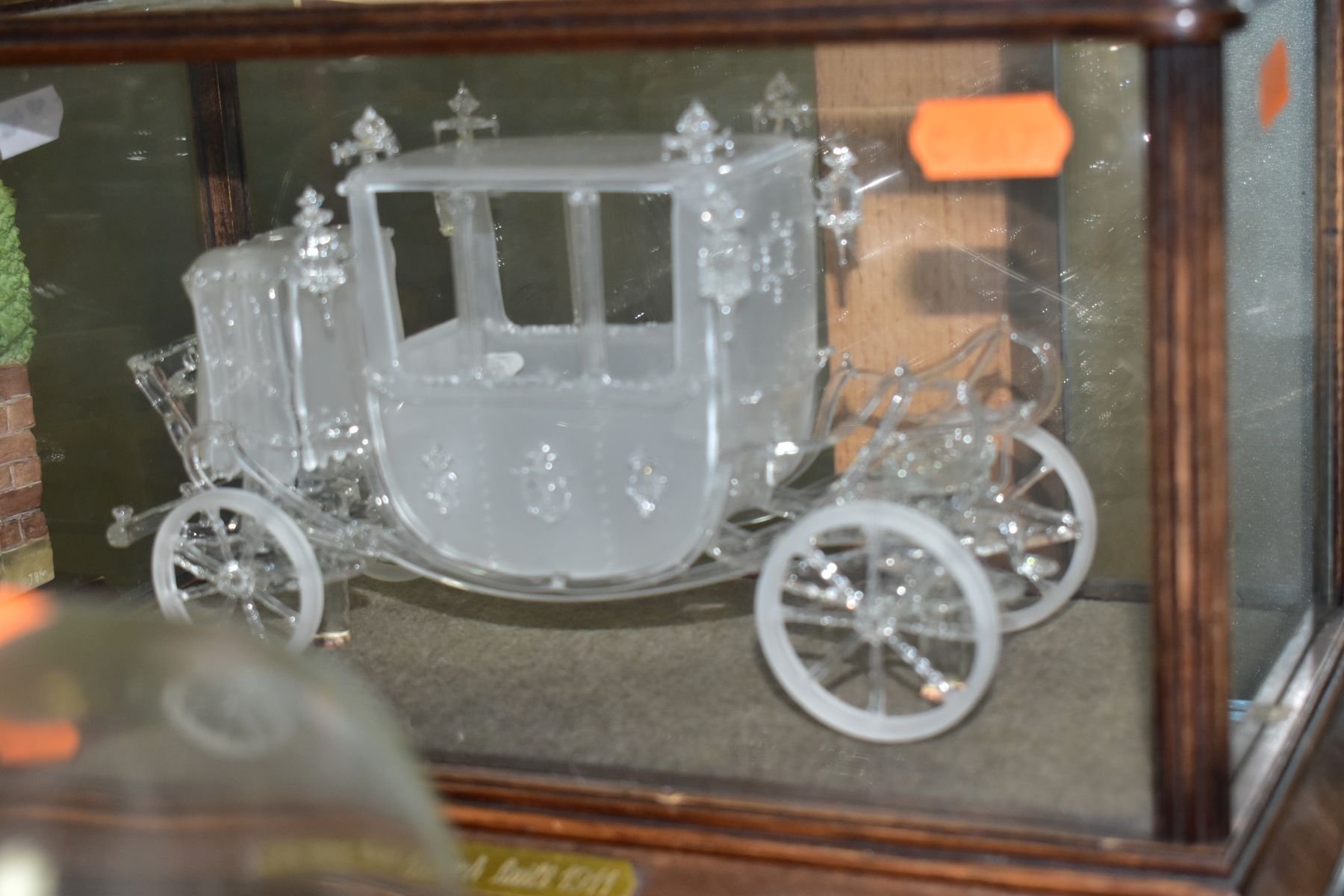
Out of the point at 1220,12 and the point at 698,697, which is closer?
the point at 1220,12

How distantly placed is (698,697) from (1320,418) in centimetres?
69

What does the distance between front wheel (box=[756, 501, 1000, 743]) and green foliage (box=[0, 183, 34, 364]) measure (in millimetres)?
929

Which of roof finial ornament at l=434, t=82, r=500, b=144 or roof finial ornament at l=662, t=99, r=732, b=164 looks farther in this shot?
roof finial ornament at l=434, t=82, r=500, b=144

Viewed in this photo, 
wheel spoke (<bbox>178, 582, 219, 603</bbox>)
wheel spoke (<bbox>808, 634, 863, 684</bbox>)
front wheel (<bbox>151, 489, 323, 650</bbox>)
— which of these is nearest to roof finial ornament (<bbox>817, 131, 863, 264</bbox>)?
wheel spoke (<bbox>808, 634, 863, 684</bbox>)

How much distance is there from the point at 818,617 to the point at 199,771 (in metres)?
0.75

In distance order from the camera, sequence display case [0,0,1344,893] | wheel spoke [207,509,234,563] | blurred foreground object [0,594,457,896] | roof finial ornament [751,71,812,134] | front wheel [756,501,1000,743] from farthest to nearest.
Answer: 1. wheel spoke [207,509,234,563]
2. roof finial ornament [751,71,812,134]
3. front wheel [756,501,1000,743]
4. display case [0,0,1344,893]
5. blurred foreground object [0,594,457,896]

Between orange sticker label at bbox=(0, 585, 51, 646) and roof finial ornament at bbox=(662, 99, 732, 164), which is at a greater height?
roof finial ornament at bbox=(662, 99, 732, 164)

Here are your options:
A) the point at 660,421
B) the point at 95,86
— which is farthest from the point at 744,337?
the point at 95,86

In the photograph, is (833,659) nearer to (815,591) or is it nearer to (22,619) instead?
(815,591)

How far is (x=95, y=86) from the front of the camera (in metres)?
1.60

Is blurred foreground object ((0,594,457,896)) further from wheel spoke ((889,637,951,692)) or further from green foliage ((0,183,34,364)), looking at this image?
green foliage ((0,183,34,364))

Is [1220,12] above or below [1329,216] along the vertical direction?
above

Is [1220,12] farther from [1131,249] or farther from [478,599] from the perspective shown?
[478,599]

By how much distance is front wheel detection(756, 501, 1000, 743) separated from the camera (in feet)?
4.12
